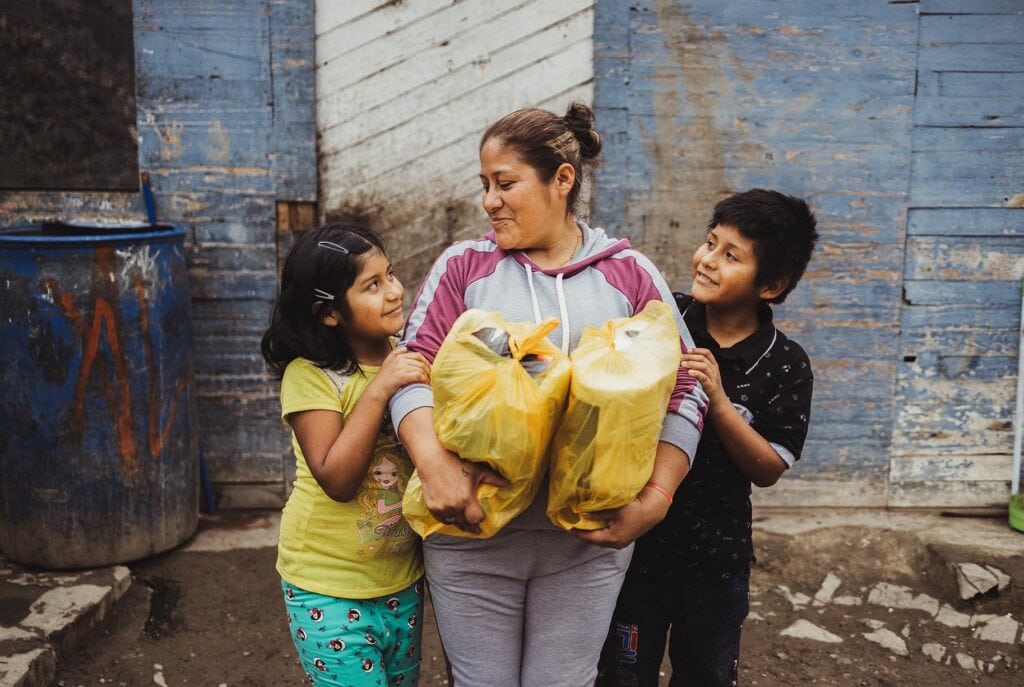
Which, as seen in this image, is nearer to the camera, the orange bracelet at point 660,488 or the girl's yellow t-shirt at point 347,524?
the orange bracelet at point 660,488

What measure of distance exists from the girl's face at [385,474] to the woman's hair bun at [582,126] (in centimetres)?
80

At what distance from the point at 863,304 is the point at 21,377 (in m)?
3.48

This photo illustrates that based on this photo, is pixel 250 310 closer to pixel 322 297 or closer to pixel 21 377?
pixel 21 377

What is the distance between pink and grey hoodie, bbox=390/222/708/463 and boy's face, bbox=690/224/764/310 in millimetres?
212

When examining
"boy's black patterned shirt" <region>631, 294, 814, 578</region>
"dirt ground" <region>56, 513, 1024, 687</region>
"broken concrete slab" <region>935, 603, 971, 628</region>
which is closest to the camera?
"boy's black patterned shirt" <region>631, 294, 814, 578</region>

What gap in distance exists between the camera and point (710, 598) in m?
2.16

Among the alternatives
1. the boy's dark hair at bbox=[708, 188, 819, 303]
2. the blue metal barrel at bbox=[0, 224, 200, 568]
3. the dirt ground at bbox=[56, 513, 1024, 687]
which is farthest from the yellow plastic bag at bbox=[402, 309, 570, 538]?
the blue metal barrel at bbox=[0, 224, 200, 568]

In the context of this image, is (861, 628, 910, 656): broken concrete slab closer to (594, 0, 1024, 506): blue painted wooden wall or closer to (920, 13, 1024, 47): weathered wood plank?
(594, 0, 1024, 506): blue painted wooden wall

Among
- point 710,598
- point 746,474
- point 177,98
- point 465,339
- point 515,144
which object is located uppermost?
point 177,98

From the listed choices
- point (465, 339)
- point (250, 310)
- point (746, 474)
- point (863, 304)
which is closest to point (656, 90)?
point (863, 304)

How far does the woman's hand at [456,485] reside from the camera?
1651 millimetres

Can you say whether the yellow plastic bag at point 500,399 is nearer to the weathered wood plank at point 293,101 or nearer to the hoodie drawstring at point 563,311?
the hoodie drawstring at point 563,311

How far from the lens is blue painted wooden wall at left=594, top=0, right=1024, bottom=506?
12.9 ft

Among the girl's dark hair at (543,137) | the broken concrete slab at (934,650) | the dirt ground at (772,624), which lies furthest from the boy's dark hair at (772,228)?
the broken concrete slab at (934,650)
